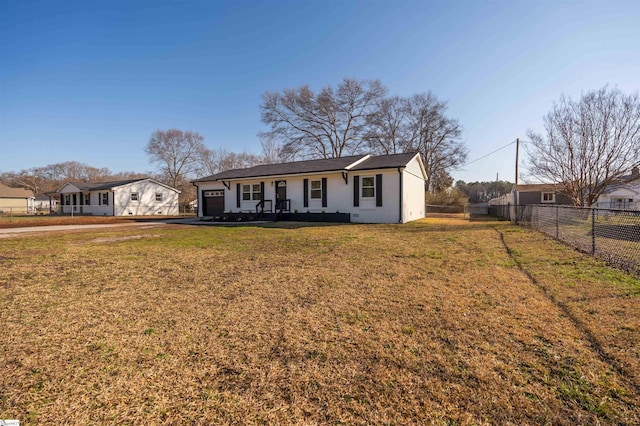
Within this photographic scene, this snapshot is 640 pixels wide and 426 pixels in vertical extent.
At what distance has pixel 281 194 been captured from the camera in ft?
59.8

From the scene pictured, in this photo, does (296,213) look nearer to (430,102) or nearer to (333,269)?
(333,269)

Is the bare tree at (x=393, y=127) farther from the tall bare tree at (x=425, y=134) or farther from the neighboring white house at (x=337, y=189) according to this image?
the neighboring white house at (x=337, y=189)

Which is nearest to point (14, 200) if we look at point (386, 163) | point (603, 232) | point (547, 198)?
point (386, 163)

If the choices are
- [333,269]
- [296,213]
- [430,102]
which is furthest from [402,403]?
[430,102]

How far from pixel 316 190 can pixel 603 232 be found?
12639 mm

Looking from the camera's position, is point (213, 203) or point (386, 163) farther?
point (213, 203)

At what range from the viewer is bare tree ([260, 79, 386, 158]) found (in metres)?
31.7

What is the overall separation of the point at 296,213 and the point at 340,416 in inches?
627

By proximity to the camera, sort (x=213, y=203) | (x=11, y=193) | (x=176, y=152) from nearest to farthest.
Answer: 1. (x=213, y=203)
2. (x=176, y=152)
3. (x=11, y=193)

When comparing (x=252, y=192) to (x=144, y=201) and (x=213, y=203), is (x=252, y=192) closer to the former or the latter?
(x=213, y=203)

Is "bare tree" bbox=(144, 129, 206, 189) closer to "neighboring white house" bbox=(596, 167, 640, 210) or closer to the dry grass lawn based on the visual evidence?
the dry grass lawn

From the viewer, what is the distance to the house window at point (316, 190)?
55.8ft

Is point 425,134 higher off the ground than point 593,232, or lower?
higher

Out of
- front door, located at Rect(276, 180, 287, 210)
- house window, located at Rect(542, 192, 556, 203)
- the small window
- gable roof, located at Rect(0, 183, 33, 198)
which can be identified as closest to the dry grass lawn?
front door, located at Rect(276, 180, 287, 210)
